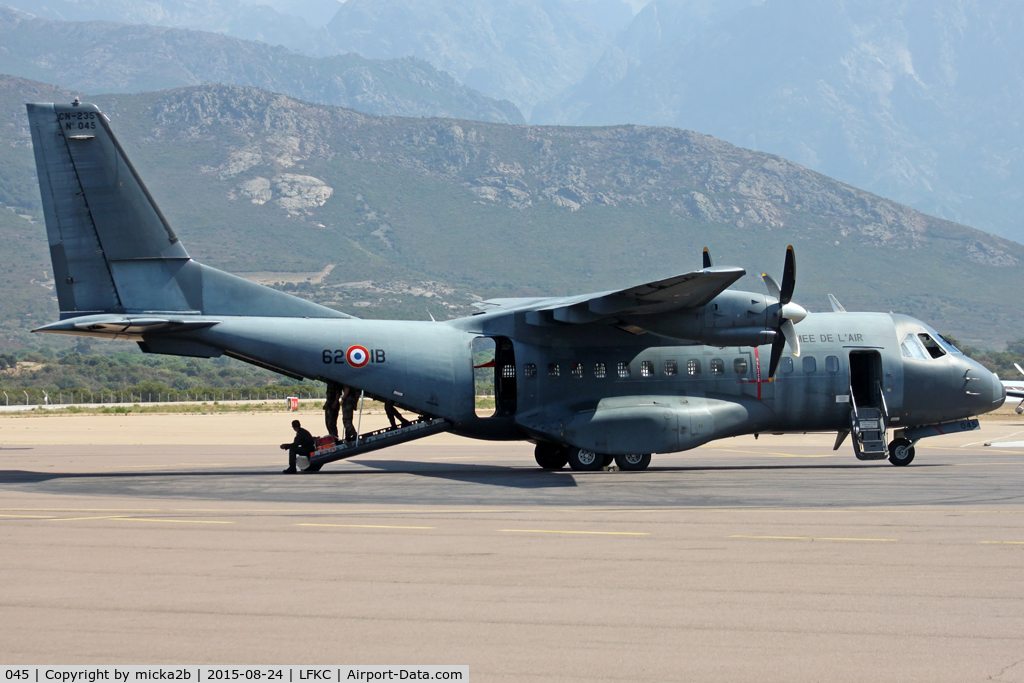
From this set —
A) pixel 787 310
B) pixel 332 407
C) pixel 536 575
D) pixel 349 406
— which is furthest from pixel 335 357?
pixel 536 575

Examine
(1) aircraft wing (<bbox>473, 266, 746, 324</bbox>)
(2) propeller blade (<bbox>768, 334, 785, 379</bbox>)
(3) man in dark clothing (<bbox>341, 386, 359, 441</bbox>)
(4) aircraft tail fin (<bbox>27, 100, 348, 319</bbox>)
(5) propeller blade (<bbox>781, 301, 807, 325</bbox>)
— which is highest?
(4) aircraft tail fin (<bbox>27, 100, 348, 319</bbox>)

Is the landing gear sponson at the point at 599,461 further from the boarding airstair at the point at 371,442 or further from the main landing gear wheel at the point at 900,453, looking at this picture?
the main landing gear wheel at the point at 900,453

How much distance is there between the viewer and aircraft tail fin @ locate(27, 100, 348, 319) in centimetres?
2073

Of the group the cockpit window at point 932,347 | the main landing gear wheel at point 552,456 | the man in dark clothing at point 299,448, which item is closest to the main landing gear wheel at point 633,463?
the main landing gear wheel at point 552,456

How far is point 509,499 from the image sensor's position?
1720 cm

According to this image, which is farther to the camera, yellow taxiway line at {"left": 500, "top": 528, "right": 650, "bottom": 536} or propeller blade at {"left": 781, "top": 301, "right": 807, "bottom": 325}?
propeller blade at {"left": 781, "top": 301, "right": 807, "bottom": 325}

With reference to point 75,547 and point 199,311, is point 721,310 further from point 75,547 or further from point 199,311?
point 75,547

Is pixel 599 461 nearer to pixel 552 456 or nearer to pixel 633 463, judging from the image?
pixel 633 463

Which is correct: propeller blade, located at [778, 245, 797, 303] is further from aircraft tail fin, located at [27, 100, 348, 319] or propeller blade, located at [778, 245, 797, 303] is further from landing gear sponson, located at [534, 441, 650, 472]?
aircraft tail fin, located at [27, 100, 348, 319]

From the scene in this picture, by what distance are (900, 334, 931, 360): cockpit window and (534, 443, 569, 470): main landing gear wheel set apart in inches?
349

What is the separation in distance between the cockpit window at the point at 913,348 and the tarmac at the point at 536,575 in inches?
160

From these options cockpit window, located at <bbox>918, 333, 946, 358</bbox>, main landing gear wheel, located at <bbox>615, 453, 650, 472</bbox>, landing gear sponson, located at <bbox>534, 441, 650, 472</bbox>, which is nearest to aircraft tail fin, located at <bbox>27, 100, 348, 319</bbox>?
landing gear sponson, located at <bbox>534, 441, 650, 472</bbox>

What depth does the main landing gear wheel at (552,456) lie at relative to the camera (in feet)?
77.9

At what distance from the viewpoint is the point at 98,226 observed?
21.0 meters
